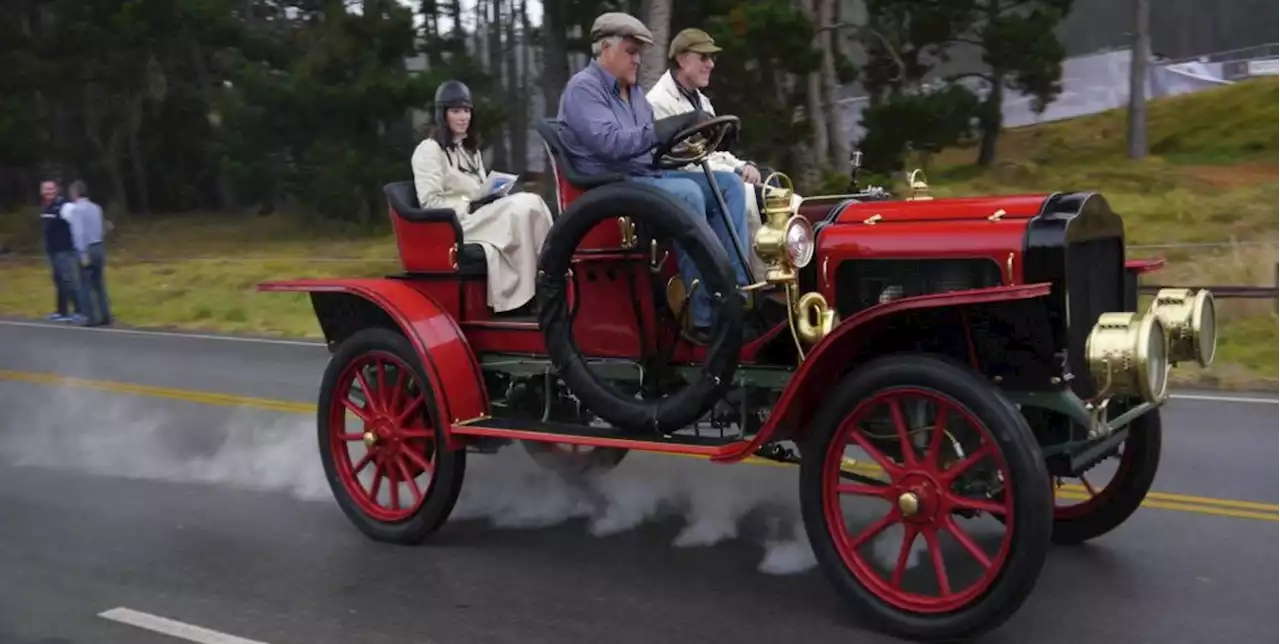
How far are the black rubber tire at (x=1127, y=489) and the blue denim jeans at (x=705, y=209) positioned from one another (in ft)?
5.58

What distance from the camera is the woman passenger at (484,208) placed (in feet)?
19.2

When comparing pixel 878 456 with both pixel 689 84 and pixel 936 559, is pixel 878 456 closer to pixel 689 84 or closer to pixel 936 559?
pixel 936 559

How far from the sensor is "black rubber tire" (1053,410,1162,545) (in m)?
5.13

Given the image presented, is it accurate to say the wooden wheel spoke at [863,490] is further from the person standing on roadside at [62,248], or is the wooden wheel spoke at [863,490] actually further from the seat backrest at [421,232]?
Answer: the person standing on roadside at [62,248]

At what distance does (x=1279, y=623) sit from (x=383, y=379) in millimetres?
3782

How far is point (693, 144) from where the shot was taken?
5.12 metres

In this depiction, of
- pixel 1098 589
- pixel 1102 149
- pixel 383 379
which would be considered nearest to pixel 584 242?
pixel 383 379

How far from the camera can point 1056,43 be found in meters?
27.0

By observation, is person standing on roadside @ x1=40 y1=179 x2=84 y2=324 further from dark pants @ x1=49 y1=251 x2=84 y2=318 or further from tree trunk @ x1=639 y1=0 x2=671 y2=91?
tree trunk @ x1=639 y1=0 x2=671 y2=91

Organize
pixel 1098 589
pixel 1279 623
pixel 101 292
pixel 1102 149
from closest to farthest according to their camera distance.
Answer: pixel 1279 623, pixel 1098 589, pixel 101 292, pixel 1102 149

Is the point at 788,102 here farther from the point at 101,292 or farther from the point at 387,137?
the point at 101,292

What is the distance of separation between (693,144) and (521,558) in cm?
193

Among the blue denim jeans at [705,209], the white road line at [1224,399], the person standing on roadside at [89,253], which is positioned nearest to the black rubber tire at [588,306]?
the blue denim jeans at [705,209]

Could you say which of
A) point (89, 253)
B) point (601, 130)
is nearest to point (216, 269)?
point (89, 253)
